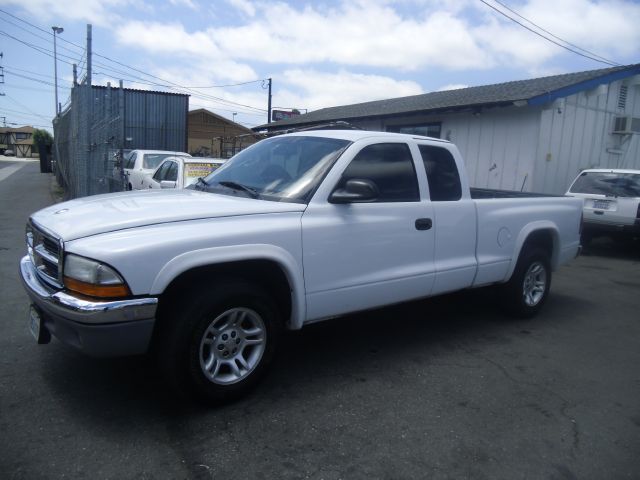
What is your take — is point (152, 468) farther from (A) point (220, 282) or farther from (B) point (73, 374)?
(B) point (73, 374)

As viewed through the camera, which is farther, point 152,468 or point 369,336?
point 369,336

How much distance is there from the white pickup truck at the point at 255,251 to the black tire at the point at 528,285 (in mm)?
514

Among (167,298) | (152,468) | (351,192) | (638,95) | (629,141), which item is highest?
(638,95)

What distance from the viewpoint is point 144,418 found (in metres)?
3.08

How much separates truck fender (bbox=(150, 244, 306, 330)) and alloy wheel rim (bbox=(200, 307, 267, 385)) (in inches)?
10.9

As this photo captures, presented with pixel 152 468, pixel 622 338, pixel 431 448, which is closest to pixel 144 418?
pixel 152 468

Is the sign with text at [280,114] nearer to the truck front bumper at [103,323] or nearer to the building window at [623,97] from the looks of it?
the building window at [623,97]

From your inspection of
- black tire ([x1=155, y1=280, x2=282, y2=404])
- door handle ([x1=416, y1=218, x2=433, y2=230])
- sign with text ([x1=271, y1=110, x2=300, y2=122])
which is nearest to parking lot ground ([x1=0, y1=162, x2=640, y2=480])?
black tire ([x1=155, y1=280, x2=282, y2=404])

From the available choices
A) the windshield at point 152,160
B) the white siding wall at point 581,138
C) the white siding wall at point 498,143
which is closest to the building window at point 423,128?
the white siding wall at point 498,143

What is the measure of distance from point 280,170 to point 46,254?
5.64 feet

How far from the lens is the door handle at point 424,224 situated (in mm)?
4082

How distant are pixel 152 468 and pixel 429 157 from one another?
321 centimetres

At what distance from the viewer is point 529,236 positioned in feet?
17.3

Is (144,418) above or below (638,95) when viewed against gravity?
below
